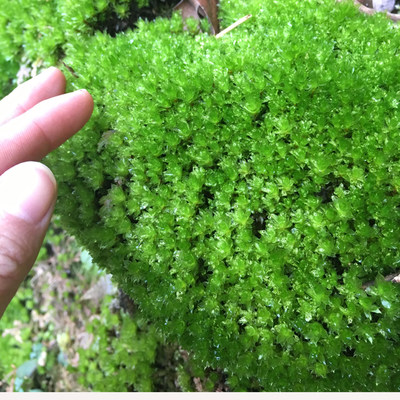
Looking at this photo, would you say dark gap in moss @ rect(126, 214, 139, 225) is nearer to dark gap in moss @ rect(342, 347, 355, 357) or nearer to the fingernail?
the fingernail

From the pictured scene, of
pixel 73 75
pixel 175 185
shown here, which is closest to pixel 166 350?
pixel 175 185

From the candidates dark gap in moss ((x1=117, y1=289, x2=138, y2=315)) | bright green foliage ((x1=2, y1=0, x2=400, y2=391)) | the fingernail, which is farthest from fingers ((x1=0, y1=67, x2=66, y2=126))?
dark gap in moss ((x1=117, y1=289, x2=138, y2=315))

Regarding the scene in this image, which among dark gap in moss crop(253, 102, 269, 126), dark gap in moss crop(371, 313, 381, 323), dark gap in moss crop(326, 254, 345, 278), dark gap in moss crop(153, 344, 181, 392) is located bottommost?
dark gap in moss crop(153, 344, 181, 392)

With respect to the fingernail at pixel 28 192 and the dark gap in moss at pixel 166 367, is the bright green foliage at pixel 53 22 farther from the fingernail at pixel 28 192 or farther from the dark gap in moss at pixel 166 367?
the dark gap in moss at pixel 166 367

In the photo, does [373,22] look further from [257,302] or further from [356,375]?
[356,375]

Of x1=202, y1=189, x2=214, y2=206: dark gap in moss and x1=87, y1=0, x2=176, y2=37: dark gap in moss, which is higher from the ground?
x1=87, y1=0, x2=176, y2=37: dark gap in moss

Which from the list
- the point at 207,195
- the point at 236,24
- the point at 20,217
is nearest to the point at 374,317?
the point at 207,195

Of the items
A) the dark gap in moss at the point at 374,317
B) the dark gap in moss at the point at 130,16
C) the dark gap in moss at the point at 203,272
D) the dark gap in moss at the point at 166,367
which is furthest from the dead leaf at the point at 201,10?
the dark gap in moss at the point at 166,367
